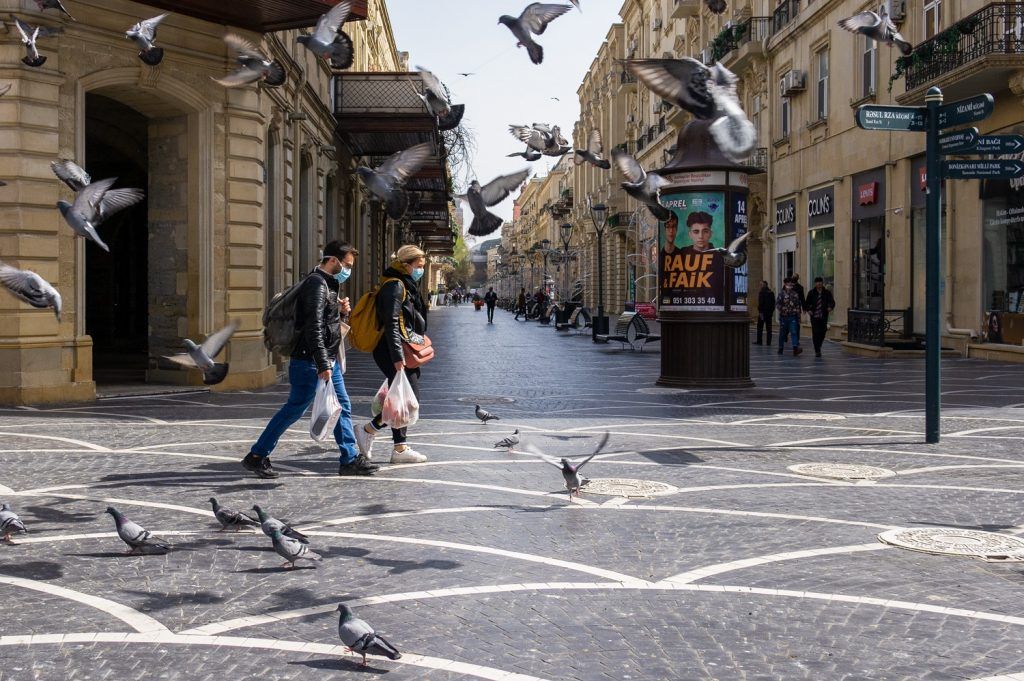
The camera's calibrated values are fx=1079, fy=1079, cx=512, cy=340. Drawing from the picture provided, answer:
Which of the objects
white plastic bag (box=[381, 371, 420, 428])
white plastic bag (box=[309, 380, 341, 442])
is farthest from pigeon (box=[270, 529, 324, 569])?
white plastic bag (box=[381, 371, 420, 428])

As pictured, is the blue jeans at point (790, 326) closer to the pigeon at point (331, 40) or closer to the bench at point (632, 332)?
the bench at point (632, 332)

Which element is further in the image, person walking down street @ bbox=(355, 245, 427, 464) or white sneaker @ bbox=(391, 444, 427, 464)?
white sneaker @ bbox=(391, 444, 427, 464)

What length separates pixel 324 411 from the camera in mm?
7855

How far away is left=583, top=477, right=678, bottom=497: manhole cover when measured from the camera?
7367 millimetres

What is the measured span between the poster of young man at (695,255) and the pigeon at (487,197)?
643 cm

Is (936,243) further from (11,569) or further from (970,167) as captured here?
(11,569)

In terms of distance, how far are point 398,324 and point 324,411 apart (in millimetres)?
1168

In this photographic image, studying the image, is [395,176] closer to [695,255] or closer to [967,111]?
[967,111]

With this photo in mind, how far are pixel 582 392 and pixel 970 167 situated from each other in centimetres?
672

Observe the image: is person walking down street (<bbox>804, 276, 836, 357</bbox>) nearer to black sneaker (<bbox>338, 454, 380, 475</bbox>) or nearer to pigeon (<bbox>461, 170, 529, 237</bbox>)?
pigeon (<bbox>461, 170, 529, 237</bbox>)

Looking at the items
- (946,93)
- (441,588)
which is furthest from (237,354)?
(946,93)

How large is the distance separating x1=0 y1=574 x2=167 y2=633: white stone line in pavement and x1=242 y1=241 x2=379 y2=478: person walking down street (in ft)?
9.54

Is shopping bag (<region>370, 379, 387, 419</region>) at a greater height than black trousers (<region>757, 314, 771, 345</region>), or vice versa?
black trousers (<region>757, 314, 771, 345</region>)

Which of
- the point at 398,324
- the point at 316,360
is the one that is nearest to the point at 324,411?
the point at 316,360
